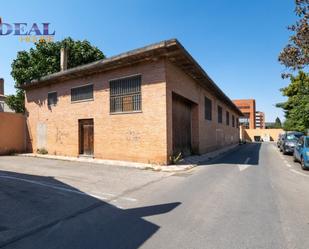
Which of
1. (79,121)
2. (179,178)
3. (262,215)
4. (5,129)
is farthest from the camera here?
(5,129)

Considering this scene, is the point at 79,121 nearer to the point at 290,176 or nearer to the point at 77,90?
the point at 77,90

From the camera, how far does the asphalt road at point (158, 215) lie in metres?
3.67

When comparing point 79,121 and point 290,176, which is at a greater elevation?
point 79,121

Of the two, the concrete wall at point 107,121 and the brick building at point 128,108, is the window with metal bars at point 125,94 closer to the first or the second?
the brick building at point 128,108

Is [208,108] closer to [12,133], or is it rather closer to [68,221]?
[12,133]

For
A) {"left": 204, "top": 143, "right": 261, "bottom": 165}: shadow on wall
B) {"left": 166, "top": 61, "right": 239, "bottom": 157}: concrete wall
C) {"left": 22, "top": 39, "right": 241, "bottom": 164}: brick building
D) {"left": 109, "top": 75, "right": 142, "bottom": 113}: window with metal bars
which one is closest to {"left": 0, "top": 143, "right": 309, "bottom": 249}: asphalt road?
{"left": 22, "top": 39, "right": 241, "bottom": 164}: brick building

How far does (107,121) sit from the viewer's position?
14547 millimetres

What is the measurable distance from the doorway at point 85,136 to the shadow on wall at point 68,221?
8970mm

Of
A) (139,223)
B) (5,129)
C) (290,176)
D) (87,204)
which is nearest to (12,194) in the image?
(87,204)

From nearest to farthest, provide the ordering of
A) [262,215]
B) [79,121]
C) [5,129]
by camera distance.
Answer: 1. [262,215]
2. [79,121]
3. [5,129]

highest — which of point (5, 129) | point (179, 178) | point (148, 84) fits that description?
point (148, 84)

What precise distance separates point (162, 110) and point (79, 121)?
22.5ft

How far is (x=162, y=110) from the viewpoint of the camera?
12.4 meters

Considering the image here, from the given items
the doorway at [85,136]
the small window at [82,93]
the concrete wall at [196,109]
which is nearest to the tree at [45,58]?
the small window at [82,93]
